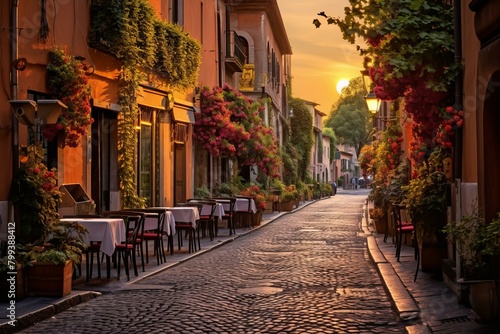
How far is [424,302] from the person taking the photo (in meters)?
9.12

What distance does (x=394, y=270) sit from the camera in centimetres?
1235

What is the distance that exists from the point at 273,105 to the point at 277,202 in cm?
725

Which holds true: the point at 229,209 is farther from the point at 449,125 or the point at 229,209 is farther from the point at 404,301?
the point at 449,125

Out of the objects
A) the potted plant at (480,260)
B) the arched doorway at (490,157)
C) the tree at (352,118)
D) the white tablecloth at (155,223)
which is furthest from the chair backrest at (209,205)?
the tree at (352,118)

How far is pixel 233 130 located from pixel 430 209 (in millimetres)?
13999

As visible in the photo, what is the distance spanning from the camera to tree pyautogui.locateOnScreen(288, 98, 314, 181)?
4991 cm

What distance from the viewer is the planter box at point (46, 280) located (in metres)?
9.44

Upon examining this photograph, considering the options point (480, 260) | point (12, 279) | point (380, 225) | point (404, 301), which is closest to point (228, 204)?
point (380, 225)

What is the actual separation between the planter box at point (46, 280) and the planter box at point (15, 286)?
0.52 feet

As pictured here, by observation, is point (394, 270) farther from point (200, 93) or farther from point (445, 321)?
point (200, 93)

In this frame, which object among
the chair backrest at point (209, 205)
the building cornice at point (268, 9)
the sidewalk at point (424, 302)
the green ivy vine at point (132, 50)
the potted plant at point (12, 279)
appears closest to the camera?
the sidewalk at point (424, 302)

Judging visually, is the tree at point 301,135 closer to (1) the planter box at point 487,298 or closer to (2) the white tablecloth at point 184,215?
(2) the white tablecloth at point 184,215

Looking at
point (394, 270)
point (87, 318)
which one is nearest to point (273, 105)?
point (394, 270)

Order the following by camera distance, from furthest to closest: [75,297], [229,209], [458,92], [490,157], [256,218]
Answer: [256,218] < [229,209] < [75,297] < [458,92] < [490,157]
